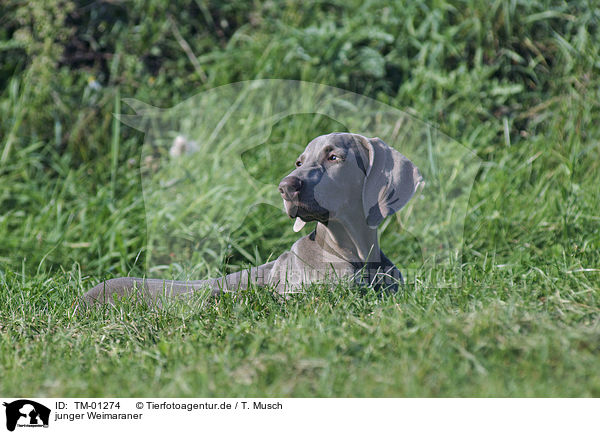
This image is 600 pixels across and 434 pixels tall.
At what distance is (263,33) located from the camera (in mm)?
5676

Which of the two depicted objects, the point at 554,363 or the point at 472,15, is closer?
the point at 554,363

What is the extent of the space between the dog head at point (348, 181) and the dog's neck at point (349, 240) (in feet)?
0.16

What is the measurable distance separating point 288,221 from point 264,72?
2128 millimetres

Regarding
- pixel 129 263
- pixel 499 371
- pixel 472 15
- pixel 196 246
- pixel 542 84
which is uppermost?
pixel 472 15

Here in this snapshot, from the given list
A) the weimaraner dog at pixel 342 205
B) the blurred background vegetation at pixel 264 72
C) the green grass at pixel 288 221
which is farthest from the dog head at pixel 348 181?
the blurred background vegetation at pixel 264 72

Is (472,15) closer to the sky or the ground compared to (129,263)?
closer to the sky

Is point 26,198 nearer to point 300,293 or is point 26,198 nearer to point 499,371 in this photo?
point 300,293

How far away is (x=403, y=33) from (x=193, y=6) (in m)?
1.93

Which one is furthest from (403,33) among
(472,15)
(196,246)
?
(196,246)

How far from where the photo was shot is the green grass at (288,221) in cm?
238
